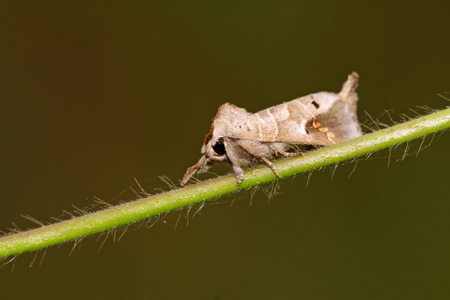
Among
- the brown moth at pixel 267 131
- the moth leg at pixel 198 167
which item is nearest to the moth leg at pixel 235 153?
the brown moth at pixel 267 131

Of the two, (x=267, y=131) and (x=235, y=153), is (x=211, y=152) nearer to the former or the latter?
(x=235, y=153)

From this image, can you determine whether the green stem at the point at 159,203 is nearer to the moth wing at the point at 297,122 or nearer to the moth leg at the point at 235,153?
the moth leg at the point at 235,153

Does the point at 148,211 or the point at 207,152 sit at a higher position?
the point at 207,152

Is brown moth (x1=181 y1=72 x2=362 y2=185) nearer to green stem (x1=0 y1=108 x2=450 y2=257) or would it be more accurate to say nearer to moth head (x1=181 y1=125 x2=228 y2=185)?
moth head (x1=181 y1=125 x2=228 y2=185)

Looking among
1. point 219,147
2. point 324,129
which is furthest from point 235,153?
point 324,129

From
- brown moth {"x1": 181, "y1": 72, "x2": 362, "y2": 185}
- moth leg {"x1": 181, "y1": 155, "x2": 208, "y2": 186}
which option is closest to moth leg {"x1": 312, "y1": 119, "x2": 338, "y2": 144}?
brown moth {"x1": 181, "y1": 72, "x2": 362, "y2": 185}

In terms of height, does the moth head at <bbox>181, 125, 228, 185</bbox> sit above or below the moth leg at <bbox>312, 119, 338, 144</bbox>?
above

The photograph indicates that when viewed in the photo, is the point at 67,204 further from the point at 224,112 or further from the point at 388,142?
the point at 388,142

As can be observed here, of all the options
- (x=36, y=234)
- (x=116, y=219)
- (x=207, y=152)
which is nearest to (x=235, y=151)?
(x=207, y=152)
